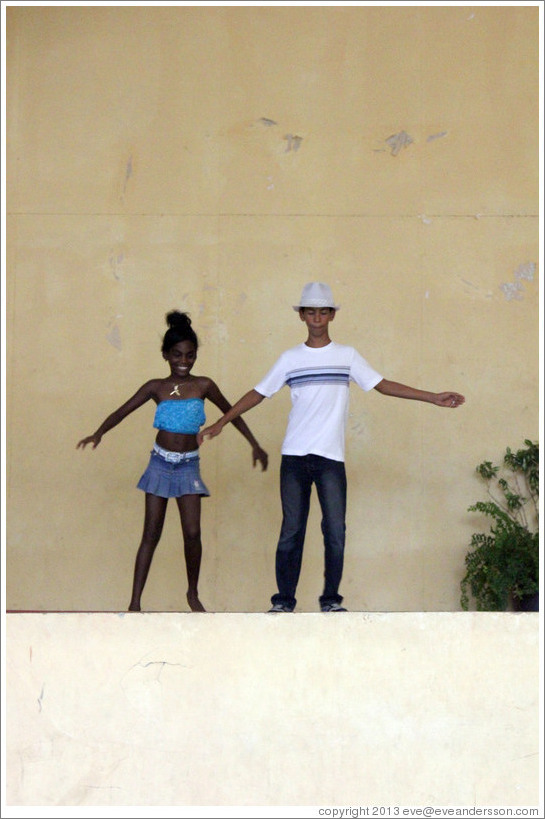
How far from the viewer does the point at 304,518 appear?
487 cm

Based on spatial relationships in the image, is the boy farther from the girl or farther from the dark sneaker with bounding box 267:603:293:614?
the girl

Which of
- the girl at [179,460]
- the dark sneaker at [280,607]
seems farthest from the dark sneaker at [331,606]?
the girl at [179,460]

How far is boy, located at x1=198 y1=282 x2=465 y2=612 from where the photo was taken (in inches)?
189

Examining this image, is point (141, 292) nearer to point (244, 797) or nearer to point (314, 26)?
point (314, 26)

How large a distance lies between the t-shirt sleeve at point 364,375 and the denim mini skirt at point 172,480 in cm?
86

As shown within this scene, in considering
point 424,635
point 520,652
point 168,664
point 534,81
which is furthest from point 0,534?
point 534,81

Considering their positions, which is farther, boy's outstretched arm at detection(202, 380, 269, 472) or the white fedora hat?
boy's outstretched arm at detection(202, 380, 269, 472)

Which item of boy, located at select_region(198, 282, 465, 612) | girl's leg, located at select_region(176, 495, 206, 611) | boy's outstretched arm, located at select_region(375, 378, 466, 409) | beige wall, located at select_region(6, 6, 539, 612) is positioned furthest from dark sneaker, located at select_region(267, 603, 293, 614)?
beige wall, located at select_region(6, 6, 539, 612)

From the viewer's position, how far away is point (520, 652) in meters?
4.31

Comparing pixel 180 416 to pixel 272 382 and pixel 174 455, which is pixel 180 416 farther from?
pixel 272 382

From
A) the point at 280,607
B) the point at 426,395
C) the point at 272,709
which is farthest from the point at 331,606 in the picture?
the point at 426,395

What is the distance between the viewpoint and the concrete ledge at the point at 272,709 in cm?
421

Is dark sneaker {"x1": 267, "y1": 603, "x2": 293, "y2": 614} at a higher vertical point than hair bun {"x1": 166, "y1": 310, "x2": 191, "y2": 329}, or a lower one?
lower

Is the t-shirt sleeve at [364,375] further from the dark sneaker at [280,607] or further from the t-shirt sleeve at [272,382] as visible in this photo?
the dark sneaker at [280,607]
